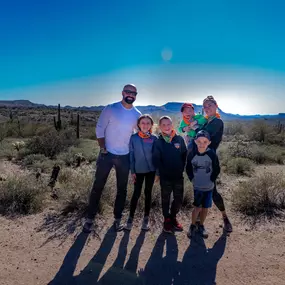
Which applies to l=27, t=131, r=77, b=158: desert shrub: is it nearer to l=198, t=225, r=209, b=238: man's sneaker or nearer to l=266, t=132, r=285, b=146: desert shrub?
l=198, t=225, r=209, b=238: man's sneaker

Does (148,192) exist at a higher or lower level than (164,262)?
higher

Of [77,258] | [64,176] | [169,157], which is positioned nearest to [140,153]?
[169,157]

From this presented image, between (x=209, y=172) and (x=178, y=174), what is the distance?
0.47 meters

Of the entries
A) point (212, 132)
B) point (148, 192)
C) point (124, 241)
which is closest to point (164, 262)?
point (124, 241)

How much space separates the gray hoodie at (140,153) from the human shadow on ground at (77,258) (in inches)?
44.0

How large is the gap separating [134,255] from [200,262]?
90 centimetres

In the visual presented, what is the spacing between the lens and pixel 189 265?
3.86 m

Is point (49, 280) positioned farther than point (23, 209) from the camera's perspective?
No

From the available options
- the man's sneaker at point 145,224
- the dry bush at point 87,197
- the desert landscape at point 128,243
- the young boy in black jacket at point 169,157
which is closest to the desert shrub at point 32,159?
the desert landscape at point 128,243

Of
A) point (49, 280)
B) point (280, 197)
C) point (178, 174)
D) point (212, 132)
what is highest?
point (212, 132)

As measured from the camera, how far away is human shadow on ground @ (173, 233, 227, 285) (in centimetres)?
354

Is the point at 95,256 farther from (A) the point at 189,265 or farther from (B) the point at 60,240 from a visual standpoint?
(A) the point at 189,265

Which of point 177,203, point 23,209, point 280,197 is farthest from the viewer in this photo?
point 280,197

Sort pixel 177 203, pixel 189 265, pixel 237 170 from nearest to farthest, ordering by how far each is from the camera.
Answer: pixel 189 265 → pixel 177 203 → pixel 237 170
